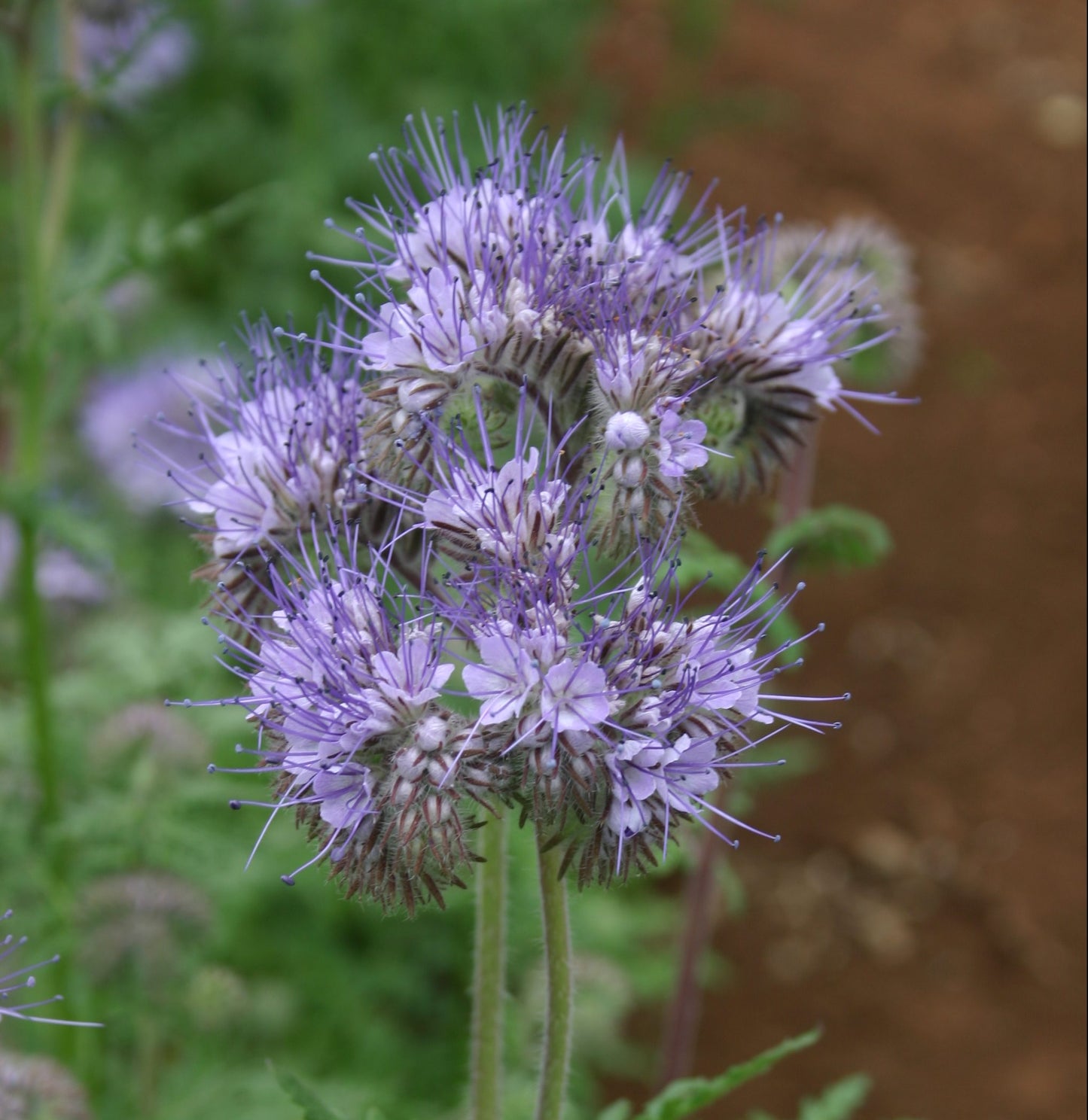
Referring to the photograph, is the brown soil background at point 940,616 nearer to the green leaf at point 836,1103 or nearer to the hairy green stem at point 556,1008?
the green leaf at point 836,1103

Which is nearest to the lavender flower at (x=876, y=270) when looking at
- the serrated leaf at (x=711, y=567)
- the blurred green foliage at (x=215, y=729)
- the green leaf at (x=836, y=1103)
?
the serrated leaf at (x=711, y=567)

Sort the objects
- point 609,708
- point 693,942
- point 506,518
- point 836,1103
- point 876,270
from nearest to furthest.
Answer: point 609,708
point 506,518
point 836,1103
point 693,942
point 876,270

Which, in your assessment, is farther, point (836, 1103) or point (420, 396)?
point (836, 1103)

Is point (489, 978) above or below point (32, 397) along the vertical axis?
below

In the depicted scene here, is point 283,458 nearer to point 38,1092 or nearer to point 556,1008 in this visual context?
point 556,1008

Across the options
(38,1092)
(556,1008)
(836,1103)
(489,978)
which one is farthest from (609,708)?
(38,1092)

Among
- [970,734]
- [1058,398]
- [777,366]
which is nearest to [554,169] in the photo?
[777,366]

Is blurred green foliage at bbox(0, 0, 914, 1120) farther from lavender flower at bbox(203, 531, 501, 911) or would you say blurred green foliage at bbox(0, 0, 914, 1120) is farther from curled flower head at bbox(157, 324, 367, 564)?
curled flower head at bbox(157, 324, 367, 564)

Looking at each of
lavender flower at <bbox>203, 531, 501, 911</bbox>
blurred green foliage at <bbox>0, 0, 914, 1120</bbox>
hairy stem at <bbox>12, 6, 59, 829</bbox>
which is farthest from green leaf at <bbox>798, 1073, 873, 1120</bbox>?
hairy stem at <bbox>12, 6, 59, 829</bbox>
